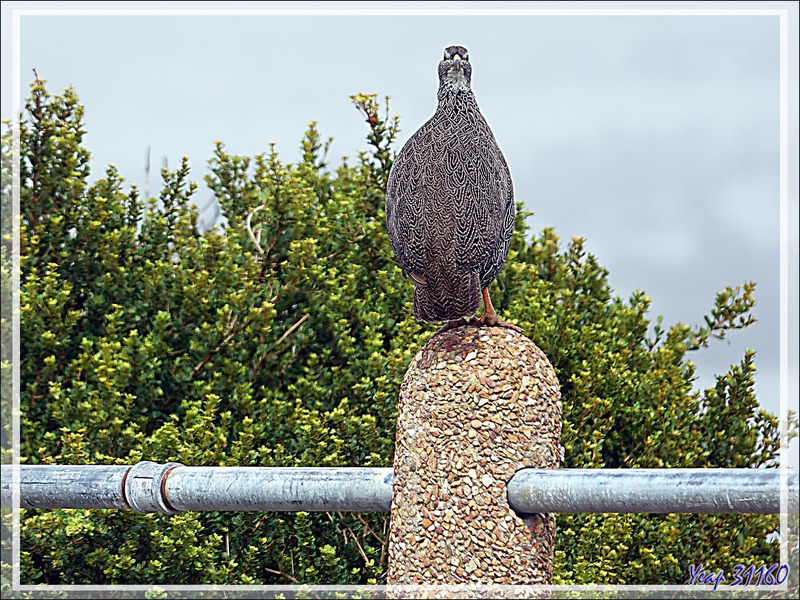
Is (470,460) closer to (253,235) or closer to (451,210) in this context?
(451,210)

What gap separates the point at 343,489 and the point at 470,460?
392mm

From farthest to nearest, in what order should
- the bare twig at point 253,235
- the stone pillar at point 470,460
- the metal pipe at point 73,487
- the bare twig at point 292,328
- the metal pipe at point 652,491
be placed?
the bare twig at point 253,235
the bare twig at point 292,328
the metal pipe at point 73,487
the stone pillar at point 470,460
the metal pipe at point 652,491

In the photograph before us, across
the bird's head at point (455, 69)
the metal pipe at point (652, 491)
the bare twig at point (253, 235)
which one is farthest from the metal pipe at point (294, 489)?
the bare twig at point (253, 235)

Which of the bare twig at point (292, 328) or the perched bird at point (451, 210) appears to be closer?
the perched bird at point (451, 210)

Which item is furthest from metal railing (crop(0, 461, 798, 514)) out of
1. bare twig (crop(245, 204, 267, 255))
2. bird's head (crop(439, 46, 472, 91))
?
bare twig (crop(245, 204, 267, 255))

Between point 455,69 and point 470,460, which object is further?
point 455,69

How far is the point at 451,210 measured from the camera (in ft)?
8.54

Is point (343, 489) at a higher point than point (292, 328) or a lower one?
lower

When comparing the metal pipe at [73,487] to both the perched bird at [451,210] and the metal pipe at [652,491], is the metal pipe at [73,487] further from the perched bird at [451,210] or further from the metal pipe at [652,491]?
the metal pipe at [652,491]

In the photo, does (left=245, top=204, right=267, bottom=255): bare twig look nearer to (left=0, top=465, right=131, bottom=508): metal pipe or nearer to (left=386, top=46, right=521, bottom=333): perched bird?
(left=0, top=465, right=131, bottom=508): metal pipe

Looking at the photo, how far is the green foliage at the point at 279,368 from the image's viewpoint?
16.6 feet

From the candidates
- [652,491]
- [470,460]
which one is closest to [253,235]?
[470,460]

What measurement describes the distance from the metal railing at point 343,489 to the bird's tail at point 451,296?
48 centimetres

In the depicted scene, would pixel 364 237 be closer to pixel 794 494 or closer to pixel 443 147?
pixel 443 147
